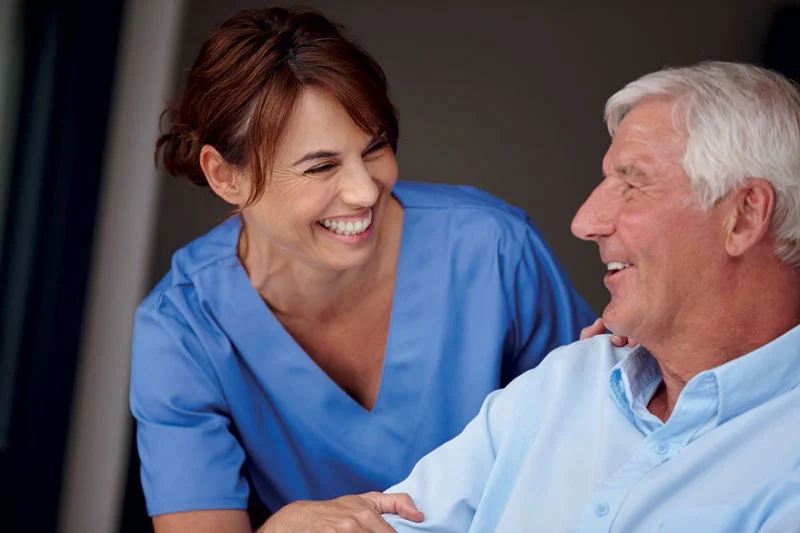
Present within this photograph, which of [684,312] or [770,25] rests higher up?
[770,25]

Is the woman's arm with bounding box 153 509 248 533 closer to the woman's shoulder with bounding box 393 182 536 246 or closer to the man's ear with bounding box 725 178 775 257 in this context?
the woman's shoulder with bounding box 393 182 536 246

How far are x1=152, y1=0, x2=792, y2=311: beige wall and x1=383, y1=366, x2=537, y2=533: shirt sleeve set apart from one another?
5.65ft

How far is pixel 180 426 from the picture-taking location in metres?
1.82

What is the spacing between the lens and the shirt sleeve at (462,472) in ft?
4.94

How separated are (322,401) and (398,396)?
0.13m

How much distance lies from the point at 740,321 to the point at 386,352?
71cm

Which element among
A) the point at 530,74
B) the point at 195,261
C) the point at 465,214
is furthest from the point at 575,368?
the point at 530,74

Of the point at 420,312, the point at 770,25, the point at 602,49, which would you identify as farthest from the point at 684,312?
the point at 770,25

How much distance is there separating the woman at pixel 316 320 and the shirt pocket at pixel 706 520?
1.96 feet

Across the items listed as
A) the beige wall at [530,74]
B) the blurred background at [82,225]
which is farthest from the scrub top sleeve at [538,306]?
the beige wall at [530,74]

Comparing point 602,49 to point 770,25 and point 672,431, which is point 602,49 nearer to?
point 770,25

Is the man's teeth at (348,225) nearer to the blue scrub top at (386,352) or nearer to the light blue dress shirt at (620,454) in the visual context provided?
the blue scrub top at (386,352)

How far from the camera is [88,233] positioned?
246cm

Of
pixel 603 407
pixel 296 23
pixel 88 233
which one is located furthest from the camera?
pixel 88 233
